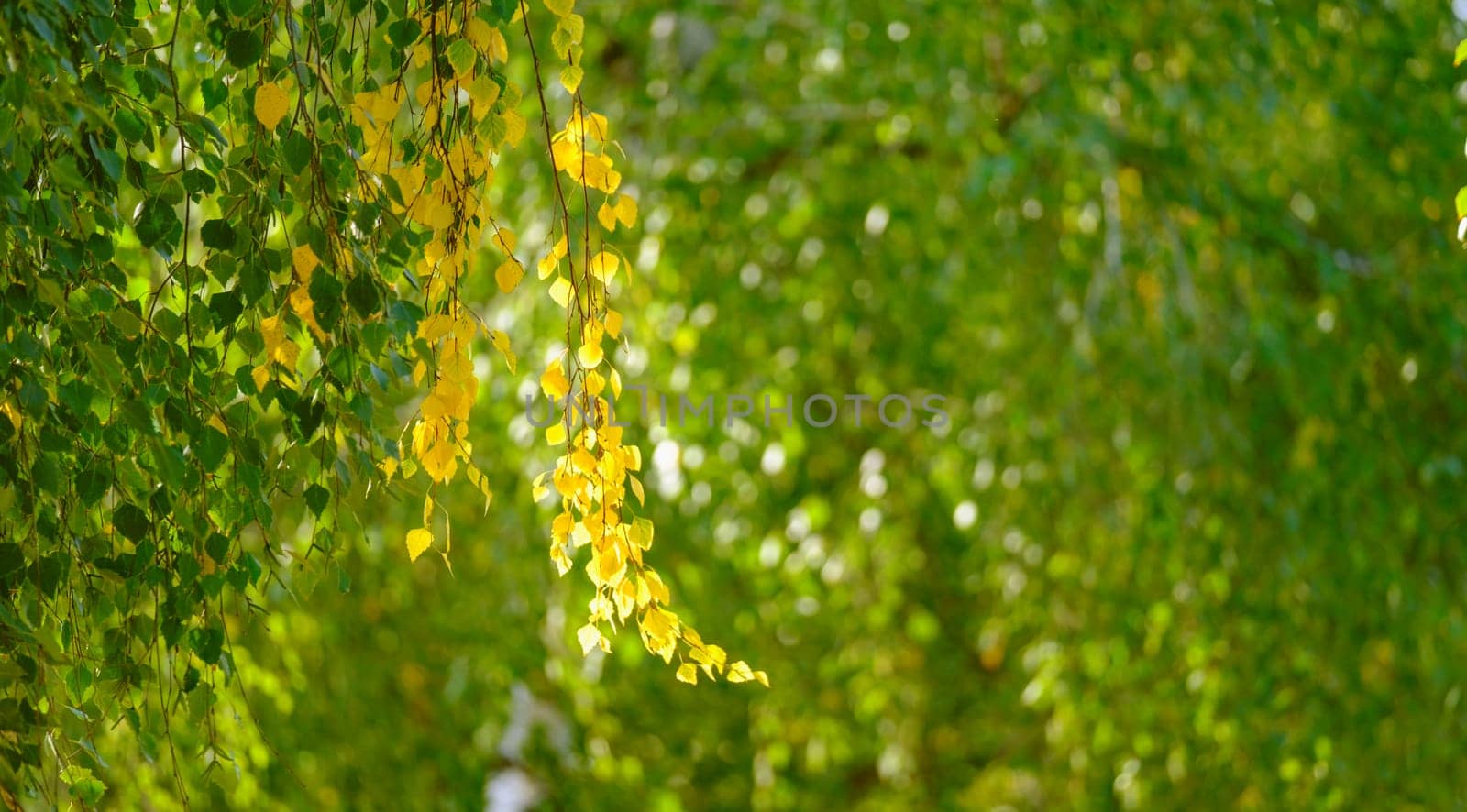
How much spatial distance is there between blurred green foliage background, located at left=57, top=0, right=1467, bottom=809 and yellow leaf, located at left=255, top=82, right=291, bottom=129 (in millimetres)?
1091

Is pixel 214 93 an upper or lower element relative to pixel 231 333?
upper

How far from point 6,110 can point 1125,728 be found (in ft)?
6.58

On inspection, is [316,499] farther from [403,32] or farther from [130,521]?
[403,32]

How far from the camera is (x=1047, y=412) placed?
2561 mm

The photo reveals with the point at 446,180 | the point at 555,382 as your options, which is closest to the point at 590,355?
the point at 555,382

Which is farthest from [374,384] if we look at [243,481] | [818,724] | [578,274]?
[818,724]

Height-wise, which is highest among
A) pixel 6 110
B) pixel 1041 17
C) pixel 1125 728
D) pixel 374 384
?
pixel 6 110

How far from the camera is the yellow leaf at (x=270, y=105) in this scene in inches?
35.9

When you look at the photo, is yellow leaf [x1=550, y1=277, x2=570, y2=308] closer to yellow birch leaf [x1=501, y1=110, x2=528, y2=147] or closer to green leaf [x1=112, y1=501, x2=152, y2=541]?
yellow birch leaf [x1=501, y1=110, x2=528, y2=147]

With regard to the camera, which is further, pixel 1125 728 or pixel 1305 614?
pixel 1125 728

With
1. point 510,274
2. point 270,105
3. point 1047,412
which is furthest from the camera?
point 1047,412

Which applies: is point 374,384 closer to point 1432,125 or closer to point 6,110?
point 6,110

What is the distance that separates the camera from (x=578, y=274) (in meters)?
1.61

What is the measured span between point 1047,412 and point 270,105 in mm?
1822
